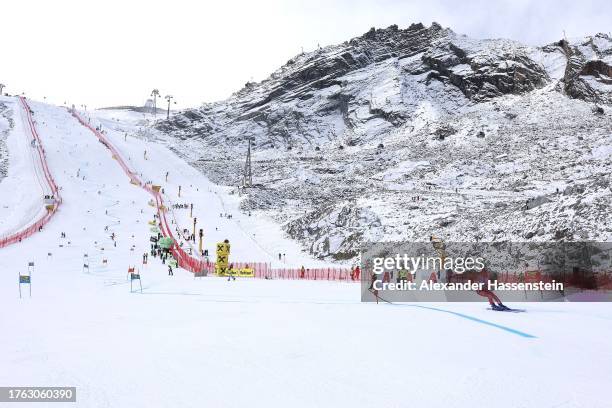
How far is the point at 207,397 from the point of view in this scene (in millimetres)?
5758

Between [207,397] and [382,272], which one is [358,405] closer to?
[207,397]

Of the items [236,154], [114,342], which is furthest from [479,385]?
[236,154]

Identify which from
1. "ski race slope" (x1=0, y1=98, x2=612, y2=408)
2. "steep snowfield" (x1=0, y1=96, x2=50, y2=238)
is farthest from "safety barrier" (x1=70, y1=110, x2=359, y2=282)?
"ski race slope" (x1=0, y1=98, x2=612, y2=408)

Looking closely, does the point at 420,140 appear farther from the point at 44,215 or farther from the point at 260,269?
the point at 44,215

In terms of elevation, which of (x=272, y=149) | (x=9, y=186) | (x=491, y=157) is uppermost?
(x=272, y=149)

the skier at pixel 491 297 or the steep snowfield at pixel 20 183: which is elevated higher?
the steep snowfield at pixel 20 183

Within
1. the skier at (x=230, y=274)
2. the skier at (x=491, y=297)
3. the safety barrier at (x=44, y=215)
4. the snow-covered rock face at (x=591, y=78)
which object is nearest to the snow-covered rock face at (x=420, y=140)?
the snow-covered rock face at (x=591, y=78)

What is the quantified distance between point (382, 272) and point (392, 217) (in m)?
30.8

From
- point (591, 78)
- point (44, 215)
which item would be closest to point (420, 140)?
point (591, 78)

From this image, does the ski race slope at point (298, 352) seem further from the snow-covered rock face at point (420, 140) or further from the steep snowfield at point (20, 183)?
the steep snowfield at point (20, 183)

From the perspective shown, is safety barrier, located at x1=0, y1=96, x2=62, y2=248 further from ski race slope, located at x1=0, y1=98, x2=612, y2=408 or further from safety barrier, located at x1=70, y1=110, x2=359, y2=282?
ski race slope, located at x1=0, y1=98, x2=612, y2=408

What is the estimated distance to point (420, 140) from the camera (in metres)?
92.1

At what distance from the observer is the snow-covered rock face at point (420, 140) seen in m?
46.2

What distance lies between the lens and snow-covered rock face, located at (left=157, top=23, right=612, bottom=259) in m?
46.2
